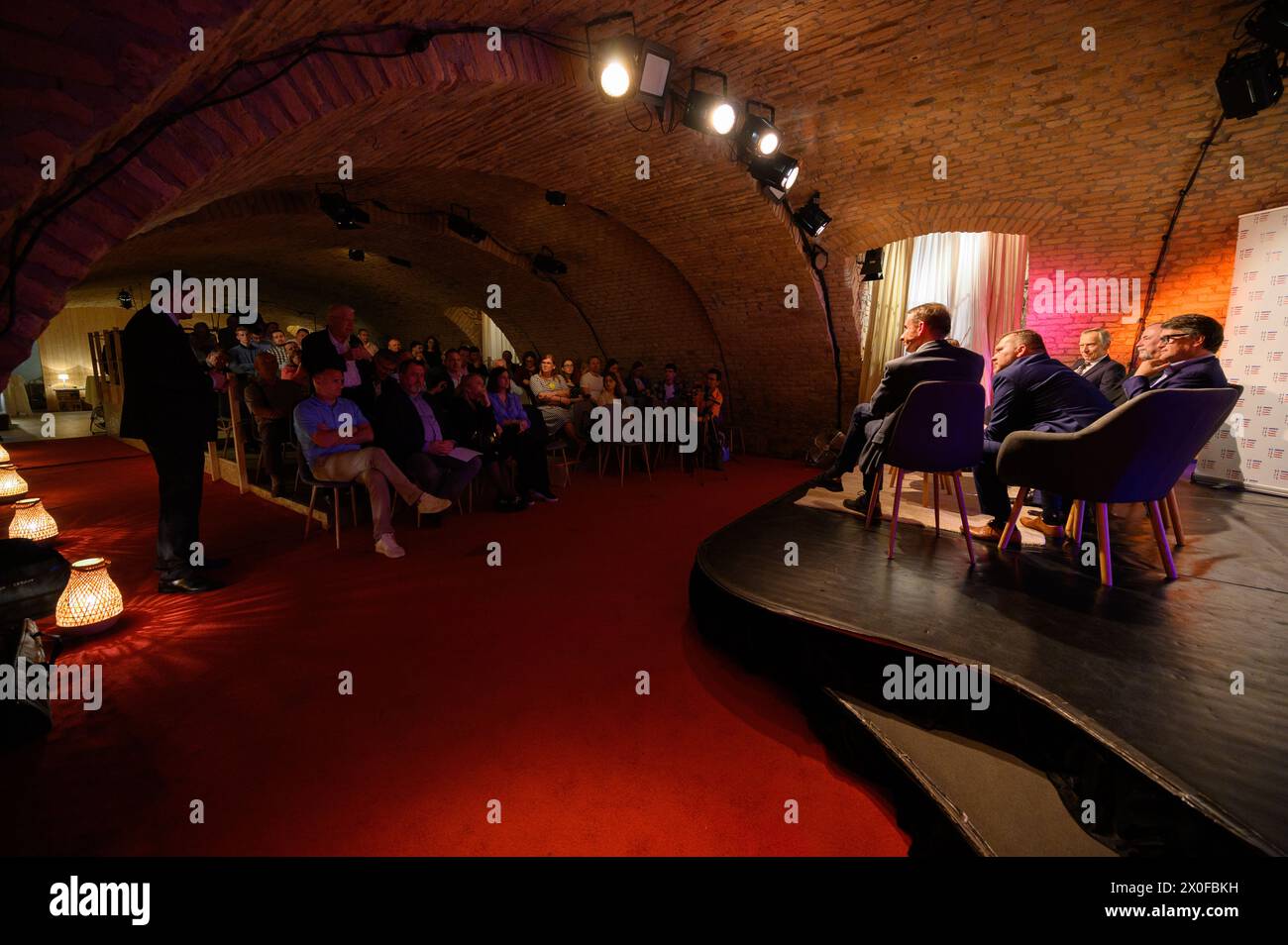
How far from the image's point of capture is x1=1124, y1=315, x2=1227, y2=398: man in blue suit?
327cm

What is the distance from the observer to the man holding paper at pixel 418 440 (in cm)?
421

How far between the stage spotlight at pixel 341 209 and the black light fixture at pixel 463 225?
4.41ft

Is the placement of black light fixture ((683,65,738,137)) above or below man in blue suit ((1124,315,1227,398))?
above

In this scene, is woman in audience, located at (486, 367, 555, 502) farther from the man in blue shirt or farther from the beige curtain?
the beige curtain

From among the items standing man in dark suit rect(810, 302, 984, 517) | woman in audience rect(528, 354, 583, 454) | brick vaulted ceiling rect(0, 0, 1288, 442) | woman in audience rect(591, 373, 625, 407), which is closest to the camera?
brick vaulted ceiling rect(0, 0, 1288, 442)

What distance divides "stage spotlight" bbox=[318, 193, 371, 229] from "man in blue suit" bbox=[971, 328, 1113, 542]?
794 cm

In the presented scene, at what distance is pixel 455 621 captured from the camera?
2.90 metres

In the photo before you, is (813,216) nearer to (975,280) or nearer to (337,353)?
(975,280)

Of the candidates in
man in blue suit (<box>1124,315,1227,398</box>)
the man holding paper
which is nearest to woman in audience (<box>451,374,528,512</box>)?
the man holding paper

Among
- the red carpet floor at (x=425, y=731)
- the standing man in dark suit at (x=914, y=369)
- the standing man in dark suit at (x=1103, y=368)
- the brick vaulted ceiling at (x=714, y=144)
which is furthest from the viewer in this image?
the standing man in dark suit at (x=1103, y=368)

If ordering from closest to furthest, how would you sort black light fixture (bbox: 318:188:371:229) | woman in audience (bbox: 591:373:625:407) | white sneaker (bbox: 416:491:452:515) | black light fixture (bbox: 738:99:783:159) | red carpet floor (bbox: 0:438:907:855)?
red carpet floor (bbox: 0:438:907:855) → white sneaker (bbox: 416:491:452:515) → black light fixture (bbox: 738:99:783:159) → woman in audience (bbox: 591:373:625:407) → black light fixture (bbox: 318:188:371:229)

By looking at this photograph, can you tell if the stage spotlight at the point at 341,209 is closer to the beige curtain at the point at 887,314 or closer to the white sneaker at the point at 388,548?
Answer: the white sneaker at the point at 388,548

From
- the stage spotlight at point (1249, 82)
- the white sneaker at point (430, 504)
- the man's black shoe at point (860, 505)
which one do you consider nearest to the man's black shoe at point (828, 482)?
the man's black shoe at point (860, 505)

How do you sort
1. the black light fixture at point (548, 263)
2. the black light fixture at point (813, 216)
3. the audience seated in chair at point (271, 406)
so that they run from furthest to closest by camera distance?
the black light fixture at point (548, 263)
the black light fixture at point (813, 216)
the audience seated in chair at point (271, 406)
